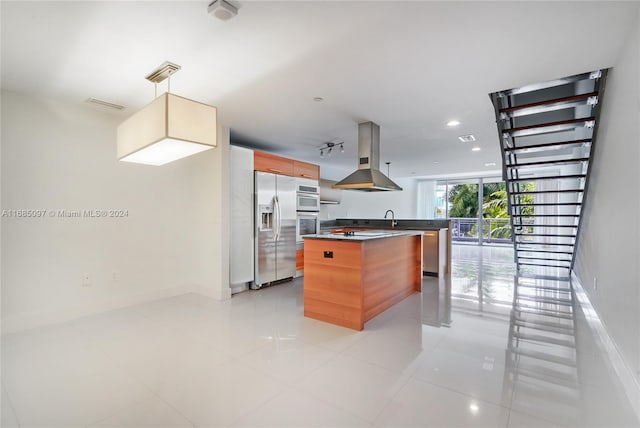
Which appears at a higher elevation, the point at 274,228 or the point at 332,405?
the point at 274,228

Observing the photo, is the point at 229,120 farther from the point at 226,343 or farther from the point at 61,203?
the point at 226,343

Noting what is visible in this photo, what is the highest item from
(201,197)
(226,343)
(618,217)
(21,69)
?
(21,69)

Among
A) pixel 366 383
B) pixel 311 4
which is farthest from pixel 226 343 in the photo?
pixel 311 4

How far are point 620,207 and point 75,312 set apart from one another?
533cm

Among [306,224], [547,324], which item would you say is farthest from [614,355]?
[306,224]

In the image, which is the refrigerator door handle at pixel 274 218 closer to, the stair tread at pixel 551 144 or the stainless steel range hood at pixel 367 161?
the stainless steel range hood at pixel 367 161

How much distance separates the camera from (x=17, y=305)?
9.99 ft

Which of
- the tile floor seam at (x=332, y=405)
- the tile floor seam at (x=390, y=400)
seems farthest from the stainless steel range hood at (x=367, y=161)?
the tile floor seam at (x=332, y=405)

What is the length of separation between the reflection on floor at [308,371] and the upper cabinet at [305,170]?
2.45 m

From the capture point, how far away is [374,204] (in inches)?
384

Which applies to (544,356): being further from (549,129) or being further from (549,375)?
(549,129)

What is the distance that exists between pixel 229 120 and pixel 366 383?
3.34m

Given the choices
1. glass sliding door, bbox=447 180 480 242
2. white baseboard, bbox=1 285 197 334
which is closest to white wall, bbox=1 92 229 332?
white baseboard, bbox=1 285 197 334

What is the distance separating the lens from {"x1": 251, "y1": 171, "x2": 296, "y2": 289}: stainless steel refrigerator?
462cm
